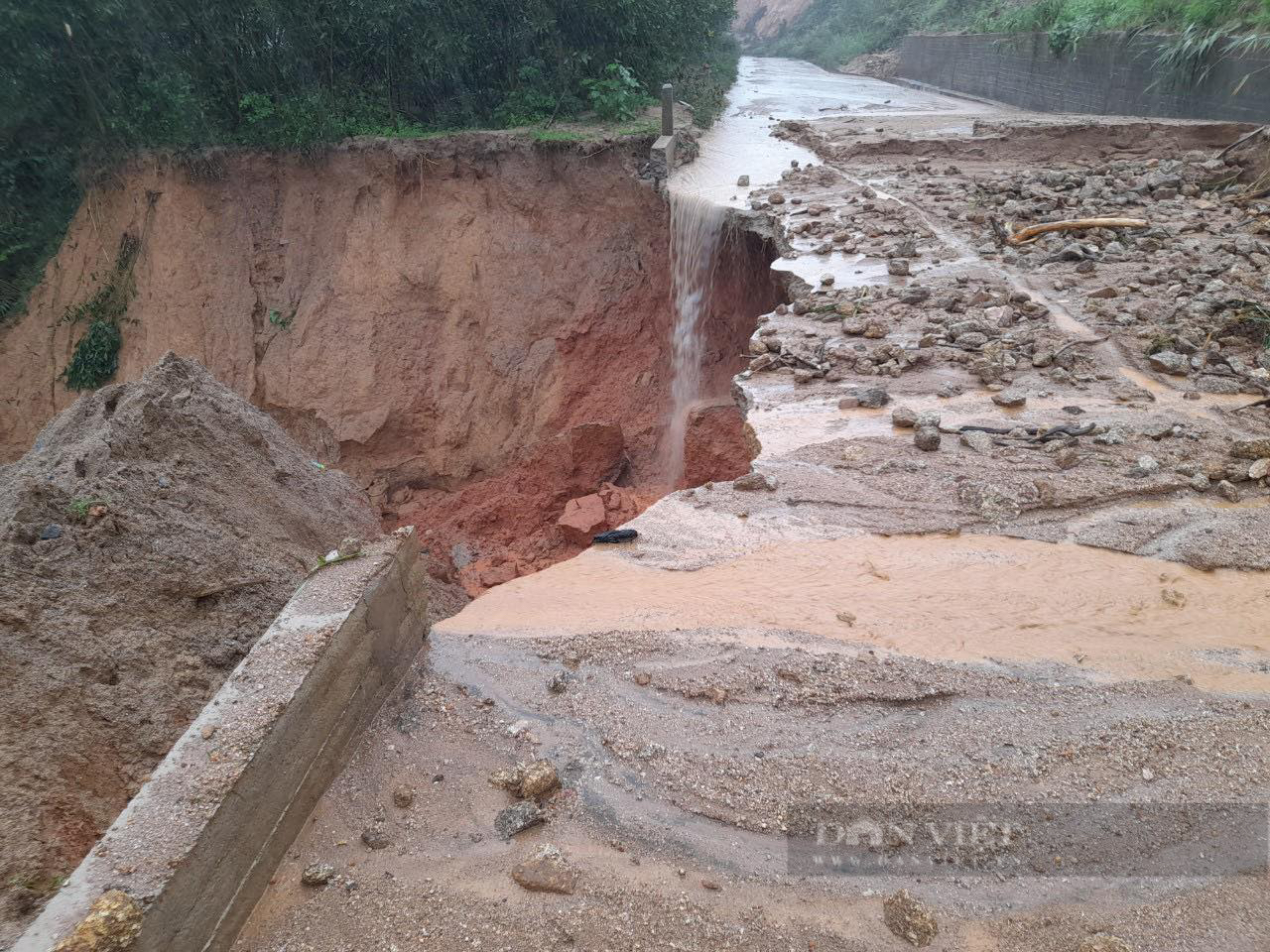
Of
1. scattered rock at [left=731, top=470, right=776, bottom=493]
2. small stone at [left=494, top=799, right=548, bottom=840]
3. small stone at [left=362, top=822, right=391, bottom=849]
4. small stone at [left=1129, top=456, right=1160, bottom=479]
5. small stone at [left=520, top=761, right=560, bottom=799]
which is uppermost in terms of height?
small stone at [left=1129, top=456, right=1160, bottom=479]

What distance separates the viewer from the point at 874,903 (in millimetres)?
2113

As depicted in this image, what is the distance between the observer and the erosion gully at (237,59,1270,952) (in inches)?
83.9

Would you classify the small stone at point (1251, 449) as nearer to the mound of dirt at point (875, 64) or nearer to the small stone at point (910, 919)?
the small stone at point (910, 919)

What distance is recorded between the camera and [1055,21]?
12.4 metres

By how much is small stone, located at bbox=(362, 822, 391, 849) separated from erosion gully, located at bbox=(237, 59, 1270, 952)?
0.02 meters

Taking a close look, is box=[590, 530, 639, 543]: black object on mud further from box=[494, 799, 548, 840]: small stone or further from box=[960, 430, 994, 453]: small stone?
box=[960, 430, 994, 453]: small stone

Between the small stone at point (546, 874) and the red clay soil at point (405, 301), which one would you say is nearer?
the small stone at point (546, 874)

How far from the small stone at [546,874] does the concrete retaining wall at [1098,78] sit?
10438 millimetres

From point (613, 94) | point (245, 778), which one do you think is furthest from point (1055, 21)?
point (245, 778)

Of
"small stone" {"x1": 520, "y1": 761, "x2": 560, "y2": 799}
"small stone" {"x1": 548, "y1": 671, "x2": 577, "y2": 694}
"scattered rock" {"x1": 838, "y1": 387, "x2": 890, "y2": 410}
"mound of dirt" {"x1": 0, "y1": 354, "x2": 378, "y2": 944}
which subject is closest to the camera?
"small stone" {"x1": 520, "y1": 761, "x2": 560, "y2": 799}

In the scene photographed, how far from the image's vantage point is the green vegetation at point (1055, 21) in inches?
354

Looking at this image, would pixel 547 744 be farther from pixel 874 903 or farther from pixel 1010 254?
pixel 1010 254

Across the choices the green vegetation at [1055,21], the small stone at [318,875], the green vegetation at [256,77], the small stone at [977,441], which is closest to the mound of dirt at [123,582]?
the small stone at [318,875]

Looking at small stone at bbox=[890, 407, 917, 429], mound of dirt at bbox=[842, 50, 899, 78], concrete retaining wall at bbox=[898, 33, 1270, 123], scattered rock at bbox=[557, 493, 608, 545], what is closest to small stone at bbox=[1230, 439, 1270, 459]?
small stone at bbox=[890, 407, 917, 429]
